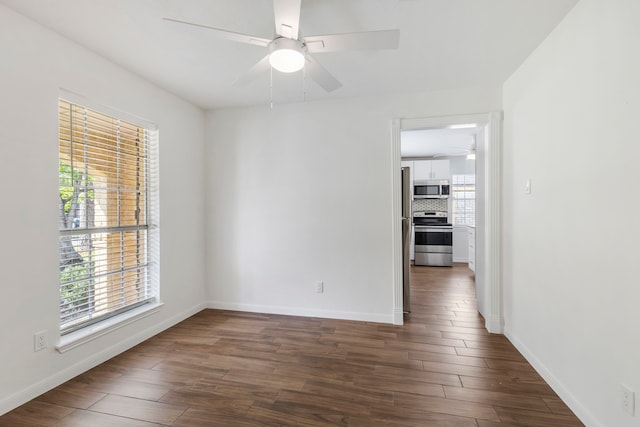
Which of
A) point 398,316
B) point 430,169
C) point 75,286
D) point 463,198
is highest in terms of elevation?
point 430,169

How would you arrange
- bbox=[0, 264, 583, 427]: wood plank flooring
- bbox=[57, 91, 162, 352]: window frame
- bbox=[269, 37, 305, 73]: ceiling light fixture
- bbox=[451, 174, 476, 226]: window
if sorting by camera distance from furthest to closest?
bbox=[451, 174, 476, 226]: window → bbox=[57, 91, 162, 352]: window frame → bbox=[0, 264, 583, 427]: wood plank flooring → bbox=[269, 37, 305, 73]: ceiling light fixture

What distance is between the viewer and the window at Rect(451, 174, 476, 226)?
7.09m

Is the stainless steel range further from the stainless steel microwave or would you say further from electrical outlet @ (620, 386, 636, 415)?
electrical outlet @ (620, 386, 636, 415)

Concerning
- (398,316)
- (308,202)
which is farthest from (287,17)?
(398,316)

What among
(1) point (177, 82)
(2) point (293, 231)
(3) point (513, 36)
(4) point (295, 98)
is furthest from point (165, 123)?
(3) point (513, 36)

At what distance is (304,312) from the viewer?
3525 millimetres

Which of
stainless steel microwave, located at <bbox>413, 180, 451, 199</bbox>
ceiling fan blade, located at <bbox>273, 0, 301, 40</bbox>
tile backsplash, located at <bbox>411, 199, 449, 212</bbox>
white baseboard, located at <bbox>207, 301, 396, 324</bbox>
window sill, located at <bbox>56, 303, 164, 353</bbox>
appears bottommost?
white baseboard, located at <bbox>207, 301, 396, 324</bbox>

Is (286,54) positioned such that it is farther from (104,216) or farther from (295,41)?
(104,216)

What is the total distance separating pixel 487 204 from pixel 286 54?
2559 mm

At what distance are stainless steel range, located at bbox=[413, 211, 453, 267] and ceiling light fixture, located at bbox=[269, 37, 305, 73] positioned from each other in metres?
5.56

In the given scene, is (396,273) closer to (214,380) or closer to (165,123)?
(214,380)

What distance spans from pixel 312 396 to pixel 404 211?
2.24 metres

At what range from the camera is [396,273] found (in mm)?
3244

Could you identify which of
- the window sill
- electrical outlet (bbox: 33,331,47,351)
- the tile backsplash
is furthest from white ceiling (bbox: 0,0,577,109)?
the tile backsplash
